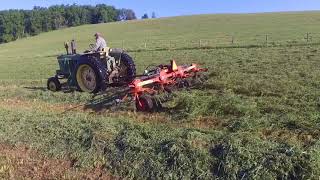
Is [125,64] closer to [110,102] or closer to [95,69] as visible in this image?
[95,69]

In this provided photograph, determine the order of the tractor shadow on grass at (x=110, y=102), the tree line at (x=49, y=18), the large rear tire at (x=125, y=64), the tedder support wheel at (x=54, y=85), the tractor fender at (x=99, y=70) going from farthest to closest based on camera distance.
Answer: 1. the tree line at (x=49, y=18)
2. the tedder support wheel at (x=54, y=85)
3. the large rear tire at (x=125, y=64)
4. the tractor fender at (x=99, y=70)
5. the tractor shadow on grass at (x=110, y=102)

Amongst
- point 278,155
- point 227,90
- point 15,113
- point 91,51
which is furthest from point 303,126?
point 91,51

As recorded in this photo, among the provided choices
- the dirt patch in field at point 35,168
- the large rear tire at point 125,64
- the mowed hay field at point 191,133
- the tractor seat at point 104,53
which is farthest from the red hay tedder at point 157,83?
the dirt patch in field at point 35,168

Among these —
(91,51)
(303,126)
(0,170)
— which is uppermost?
(91,51)

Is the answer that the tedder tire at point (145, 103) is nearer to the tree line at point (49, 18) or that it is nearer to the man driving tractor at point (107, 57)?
the man driving tractor at point (107, 57)

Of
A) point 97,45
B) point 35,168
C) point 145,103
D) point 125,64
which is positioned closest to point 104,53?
point 97,45

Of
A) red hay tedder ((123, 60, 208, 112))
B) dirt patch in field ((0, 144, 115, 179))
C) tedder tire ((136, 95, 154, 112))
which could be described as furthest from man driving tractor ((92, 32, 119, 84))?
dirt patch in field ((0, 144, 115, 179))

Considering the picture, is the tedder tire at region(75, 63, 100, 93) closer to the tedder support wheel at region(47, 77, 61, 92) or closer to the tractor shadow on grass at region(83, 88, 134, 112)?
the tractor shadow on grass at region(83, 88, 134, 112)

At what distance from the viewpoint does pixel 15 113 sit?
1202 cm

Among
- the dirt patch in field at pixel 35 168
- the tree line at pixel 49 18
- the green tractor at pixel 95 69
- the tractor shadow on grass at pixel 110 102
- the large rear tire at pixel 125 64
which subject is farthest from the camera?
the tree line at pixel 49 18

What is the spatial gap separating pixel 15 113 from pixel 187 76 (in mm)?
4548

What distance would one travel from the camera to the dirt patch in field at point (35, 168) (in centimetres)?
845

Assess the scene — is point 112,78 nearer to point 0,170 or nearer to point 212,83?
point 212,83

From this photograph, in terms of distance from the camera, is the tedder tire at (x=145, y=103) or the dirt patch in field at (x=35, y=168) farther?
the tedder tire at (x=145, y=103)
